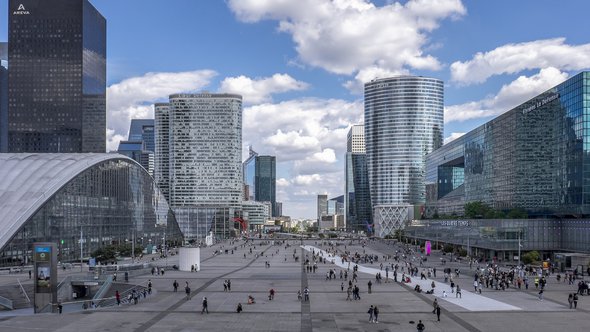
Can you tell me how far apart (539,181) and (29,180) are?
→ 8363cm

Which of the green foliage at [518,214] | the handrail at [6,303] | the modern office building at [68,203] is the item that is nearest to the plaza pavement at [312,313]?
the handrail at [6,303]

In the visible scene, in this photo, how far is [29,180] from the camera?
87.8 metres

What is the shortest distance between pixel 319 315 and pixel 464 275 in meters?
34.6

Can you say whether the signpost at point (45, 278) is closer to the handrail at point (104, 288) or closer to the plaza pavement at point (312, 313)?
the plaza pavement at point (312, 313)

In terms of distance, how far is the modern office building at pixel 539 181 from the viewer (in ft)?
297

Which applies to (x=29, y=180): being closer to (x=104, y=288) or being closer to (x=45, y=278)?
(x=104, y=288)

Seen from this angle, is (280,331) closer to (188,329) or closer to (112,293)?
(188,329)

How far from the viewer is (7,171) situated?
91.1 meters

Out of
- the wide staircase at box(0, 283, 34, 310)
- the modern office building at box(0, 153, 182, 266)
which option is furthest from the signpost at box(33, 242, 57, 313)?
the modern office building at box(0, 153, 182, 266)

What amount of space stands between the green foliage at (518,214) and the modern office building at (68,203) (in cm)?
7279

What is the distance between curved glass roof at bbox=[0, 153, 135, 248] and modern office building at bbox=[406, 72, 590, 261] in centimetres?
6403

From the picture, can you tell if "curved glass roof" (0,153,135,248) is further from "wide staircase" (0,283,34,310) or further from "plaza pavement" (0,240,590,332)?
"plaza pavement" (0,240,590,332)

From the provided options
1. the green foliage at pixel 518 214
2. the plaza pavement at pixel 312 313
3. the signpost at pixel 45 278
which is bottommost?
the plaza pavement at pixel 312 313

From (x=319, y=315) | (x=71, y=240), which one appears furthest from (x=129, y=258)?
(x=319, y=315)
